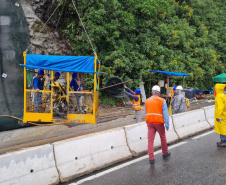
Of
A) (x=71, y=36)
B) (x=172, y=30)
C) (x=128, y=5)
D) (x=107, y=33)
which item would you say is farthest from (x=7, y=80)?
(x=172, y=30)

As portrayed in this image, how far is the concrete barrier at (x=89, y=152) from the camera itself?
5.29m

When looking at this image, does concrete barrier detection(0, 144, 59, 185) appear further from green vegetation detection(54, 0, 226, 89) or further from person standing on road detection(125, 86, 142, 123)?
green vegetation detection(54, 0, 226, 89)

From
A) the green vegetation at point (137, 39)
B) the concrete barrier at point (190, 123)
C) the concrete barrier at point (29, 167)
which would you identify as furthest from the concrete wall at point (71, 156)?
the green vegetation at point (137, 39)

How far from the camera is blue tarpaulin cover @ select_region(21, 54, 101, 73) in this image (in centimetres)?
857

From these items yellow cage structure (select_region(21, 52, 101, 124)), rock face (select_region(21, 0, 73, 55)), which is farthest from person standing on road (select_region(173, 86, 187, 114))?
rock face (select_region(21, 0, 73, 55))

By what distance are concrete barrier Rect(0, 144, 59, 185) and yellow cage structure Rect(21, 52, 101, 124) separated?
12.8ft

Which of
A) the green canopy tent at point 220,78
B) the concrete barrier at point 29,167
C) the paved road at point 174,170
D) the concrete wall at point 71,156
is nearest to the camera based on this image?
the concrete barrier at point 29,167

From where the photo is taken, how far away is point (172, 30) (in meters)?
20.3

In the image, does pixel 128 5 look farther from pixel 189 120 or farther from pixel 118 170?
pixel 118 170

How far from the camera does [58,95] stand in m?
9.13

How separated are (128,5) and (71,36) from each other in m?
4.47

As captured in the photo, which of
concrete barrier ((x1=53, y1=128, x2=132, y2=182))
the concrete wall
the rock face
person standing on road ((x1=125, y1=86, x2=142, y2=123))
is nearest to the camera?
the concrete wall

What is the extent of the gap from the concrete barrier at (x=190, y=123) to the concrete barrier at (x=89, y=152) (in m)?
2.71

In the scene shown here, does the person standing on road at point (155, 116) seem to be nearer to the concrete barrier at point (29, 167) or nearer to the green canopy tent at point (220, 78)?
the concrete barrier at point (29, 167)
